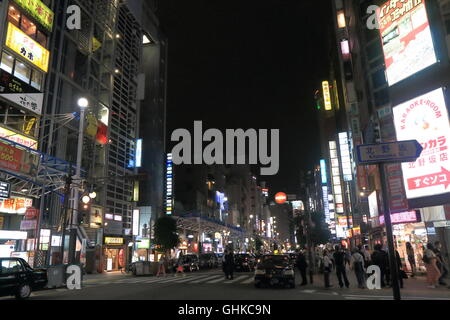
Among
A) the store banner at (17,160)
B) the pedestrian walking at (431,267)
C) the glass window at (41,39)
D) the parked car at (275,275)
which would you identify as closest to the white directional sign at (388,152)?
the pedestrian walking at (431,267)

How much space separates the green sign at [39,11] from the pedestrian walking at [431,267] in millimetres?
29876

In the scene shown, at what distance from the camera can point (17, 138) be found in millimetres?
25578

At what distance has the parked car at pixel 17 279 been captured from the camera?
1309 centimetres

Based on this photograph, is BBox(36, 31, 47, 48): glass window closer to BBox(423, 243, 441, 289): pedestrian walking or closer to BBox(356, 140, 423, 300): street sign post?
BBox(356, 140, 423, 300): street sign post

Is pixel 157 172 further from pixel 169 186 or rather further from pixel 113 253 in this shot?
pixel 113 253

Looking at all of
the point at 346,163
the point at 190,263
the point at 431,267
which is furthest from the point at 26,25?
the point at 346,163

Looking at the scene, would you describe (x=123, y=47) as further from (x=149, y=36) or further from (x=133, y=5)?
(x=149, y=36)

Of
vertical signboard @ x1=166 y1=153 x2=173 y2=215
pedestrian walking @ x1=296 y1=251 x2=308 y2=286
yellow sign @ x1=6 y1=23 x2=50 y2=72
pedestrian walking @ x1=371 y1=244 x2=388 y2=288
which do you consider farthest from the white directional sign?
vertical signboard @ x1=166 y1=153 x2=173 y2=215

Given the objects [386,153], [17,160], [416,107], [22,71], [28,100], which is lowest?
[386,153]

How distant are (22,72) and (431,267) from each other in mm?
28296

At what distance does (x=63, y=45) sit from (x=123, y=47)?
13.7m

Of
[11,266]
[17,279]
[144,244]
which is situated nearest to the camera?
[17,279]

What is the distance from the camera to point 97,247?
35.1 meters

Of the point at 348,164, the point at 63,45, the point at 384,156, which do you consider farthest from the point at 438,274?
the point at 63,45
